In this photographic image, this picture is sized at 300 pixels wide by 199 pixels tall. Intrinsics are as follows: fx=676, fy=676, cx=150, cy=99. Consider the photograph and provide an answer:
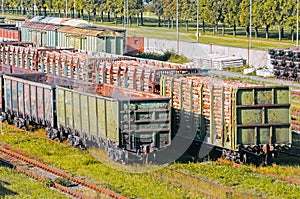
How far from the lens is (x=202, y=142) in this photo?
2703 centimetres

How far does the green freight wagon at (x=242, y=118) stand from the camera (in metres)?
25.2

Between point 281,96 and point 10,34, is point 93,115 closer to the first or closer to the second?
point 281,96

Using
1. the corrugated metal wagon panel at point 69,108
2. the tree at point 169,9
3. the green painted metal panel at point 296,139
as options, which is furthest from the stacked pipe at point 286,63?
the tree at point 169,9

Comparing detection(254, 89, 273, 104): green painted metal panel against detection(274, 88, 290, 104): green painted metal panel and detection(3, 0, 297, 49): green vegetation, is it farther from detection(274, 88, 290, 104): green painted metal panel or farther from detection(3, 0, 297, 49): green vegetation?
detection(3, 0, 297, 49): green vegetation

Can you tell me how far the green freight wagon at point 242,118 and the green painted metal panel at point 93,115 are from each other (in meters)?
3.10

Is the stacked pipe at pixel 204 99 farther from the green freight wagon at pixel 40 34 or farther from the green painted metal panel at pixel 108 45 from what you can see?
the green freight wagon at pixel 40 34

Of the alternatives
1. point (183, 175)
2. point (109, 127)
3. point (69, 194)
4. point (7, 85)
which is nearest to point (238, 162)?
point (183, 175)

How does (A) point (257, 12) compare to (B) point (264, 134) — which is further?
(A) point (257, 12)

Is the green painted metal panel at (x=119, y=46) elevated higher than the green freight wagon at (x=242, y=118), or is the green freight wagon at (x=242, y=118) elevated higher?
the green painted metal panel at (x=119, y=46)

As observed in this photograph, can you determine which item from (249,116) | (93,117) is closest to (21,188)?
(93,117)

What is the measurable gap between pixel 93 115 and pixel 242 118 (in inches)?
229

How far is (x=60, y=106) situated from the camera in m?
29.1

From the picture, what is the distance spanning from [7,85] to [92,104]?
8652 millimetres

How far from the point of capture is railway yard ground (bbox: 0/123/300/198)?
22047 millimetres
